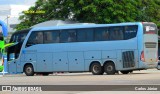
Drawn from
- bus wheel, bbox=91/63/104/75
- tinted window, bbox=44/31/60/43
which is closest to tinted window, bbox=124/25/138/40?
bus wheel, bbox=91/63/104/75

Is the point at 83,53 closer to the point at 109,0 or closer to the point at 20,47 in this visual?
the point at 20,47

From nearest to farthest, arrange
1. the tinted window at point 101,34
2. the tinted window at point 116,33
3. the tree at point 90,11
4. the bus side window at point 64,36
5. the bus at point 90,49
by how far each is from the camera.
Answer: the bus at point 90,49, the tinted window at point 116,33, the tinted window at point 101,34, the bus side window at point 64,36, the tree at point 90,11

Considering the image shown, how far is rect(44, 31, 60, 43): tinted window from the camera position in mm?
33750

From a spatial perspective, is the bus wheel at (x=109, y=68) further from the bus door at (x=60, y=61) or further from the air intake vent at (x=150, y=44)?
the bus door at (x=60, y=61)

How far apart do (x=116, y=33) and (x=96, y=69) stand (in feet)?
8.98

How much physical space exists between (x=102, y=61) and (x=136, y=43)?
2.69 m

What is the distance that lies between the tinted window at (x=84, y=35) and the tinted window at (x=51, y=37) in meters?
1.63

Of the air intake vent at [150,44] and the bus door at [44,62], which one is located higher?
the air intake vent at [150,44]

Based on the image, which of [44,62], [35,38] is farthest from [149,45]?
[35,38]

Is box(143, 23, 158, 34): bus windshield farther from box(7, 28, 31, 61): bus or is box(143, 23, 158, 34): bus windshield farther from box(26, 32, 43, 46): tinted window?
box(7, 28, 31, 61): bus

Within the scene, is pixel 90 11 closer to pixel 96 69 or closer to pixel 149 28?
pixel 96 69

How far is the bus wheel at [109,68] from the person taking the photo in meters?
31.6

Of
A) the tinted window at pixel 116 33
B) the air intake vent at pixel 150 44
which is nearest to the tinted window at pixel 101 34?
the tinted window at pixel 116 33

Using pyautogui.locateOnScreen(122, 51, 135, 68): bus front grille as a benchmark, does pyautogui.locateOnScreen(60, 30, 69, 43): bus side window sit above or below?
above
